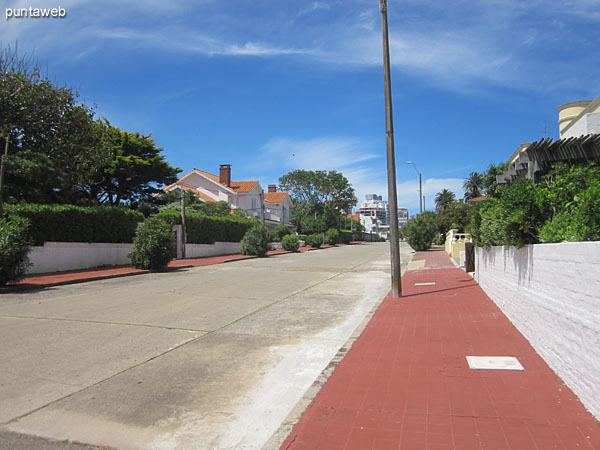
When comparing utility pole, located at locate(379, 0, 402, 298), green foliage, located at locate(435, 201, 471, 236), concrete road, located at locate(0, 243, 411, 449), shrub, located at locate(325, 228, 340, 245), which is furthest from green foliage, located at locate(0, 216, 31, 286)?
shrub, located at locate(325, 228, 340, 245)

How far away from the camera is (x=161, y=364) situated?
5711 mm

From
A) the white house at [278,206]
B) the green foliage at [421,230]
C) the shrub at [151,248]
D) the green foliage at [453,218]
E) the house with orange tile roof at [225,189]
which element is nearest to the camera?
the shrub at [151,248]

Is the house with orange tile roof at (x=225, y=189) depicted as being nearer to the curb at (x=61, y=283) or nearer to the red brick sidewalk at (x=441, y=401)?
the curb at (x=61, y=283)

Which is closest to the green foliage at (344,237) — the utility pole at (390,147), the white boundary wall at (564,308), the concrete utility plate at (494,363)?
the utility pole at (390,147)

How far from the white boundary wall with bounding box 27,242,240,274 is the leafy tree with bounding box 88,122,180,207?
530 inches

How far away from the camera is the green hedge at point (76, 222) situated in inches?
664

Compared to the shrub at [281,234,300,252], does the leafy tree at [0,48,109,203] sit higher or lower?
higher

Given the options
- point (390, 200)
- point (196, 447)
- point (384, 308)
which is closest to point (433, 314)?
point (384, 308)

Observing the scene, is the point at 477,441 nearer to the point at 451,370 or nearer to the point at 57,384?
the point at 451,370

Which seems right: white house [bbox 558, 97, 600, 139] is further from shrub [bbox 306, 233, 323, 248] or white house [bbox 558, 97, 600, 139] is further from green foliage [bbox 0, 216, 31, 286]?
shrub [bbox 306, 233, 323, 248]

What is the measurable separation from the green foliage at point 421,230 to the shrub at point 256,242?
13.2 meters

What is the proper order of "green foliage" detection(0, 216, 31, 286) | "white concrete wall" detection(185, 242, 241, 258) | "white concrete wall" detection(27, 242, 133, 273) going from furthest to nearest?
"white concrete wall" detection(185, 242, 241, 258) < "white concrete wall" detection(27, 242, 133, 273) < "green foliage" detection(0, 216, 31, 286)

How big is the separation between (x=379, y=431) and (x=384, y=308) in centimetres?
646

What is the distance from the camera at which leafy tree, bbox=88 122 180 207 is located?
33750 millimetres
